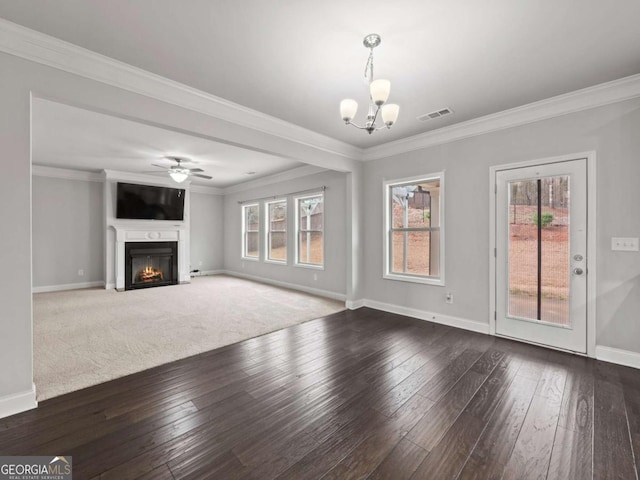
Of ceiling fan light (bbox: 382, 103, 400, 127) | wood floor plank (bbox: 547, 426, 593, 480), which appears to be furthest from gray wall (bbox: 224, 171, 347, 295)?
wood floor plank (bbox: 547, 426, 593, 480)

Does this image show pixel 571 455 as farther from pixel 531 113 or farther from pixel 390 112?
pixel 531 113

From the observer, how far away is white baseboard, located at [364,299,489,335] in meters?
3.81

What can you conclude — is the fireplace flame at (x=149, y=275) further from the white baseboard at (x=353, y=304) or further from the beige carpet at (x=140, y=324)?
the white baseboard at (x=353, y=304)

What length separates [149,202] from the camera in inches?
279

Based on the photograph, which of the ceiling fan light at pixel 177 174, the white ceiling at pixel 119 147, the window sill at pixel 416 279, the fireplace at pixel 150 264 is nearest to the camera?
the white ceiling at pixel 119 147

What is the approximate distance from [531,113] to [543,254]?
166cm

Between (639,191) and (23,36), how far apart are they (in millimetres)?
5432

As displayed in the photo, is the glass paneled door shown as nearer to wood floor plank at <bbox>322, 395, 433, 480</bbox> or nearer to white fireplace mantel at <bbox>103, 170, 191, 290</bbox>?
wood floor plank at <bbox>322, 395, 433, 480</bbox>

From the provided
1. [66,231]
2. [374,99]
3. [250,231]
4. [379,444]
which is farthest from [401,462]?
[66,231]

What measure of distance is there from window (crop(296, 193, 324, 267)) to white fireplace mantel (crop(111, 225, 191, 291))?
333 centimetres

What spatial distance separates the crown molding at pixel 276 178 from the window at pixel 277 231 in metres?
0.57

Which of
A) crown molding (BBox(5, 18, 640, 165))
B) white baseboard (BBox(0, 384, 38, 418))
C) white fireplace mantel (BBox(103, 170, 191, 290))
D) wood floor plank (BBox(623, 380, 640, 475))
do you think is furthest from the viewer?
white fireplace mantel (BBox(103, 170, 191, 290))

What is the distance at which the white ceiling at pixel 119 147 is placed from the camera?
375 centimetres

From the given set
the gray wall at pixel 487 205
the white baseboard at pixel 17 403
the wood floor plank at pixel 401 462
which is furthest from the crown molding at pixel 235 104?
the wood floor plank at pixel 401 462
